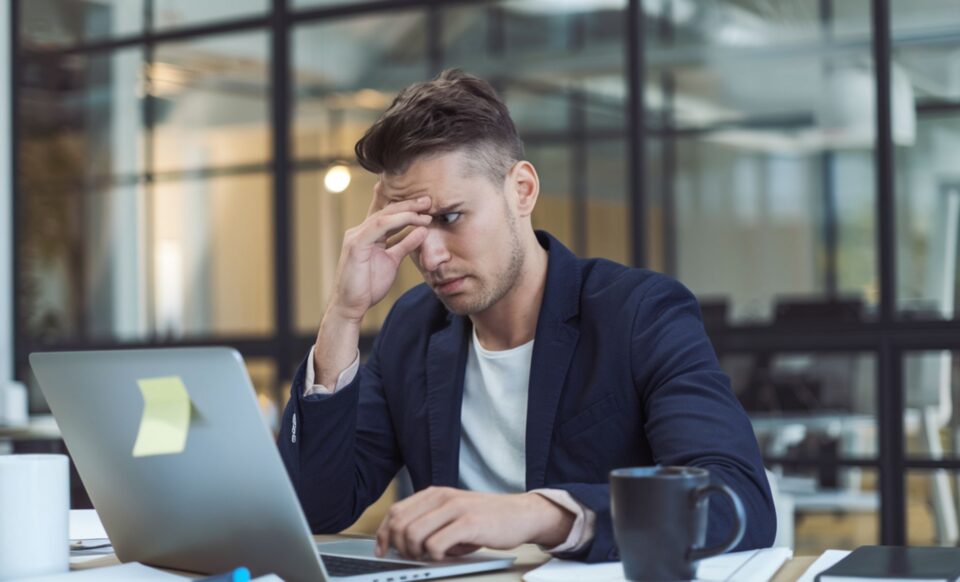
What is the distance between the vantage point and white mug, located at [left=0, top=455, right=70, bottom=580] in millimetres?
1306

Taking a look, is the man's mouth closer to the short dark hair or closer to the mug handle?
the short dark hair

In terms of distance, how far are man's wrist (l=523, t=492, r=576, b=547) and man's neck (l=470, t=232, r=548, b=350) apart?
0.59 metres

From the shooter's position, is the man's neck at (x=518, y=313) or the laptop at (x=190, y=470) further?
the man's neck at (x=518, y=313)

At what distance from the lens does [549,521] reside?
134cm

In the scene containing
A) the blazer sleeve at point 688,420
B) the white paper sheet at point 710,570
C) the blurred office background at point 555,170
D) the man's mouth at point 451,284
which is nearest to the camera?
the white paper sheet at point 710,570

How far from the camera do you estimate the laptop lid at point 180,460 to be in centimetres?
117

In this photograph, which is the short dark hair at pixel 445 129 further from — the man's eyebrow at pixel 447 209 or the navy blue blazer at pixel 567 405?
the navy blue blazer at pixel 567 405

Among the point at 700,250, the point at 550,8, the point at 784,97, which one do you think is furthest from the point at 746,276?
the point at 550,8

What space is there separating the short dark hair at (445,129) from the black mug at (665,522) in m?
0.75

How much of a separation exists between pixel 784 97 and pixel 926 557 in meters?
5.45

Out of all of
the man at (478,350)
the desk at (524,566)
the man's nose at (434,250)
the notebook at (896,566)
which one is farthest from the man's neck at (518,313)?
the notebook at (896,566)

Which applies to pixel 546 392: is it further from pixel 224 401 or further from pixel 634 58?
pixel 634 58

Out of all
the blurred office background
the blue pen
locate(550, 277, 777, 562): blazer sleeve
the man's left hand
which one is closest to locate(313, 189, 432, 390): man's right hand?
locate(550, 277, 777, 562): blazer sleeve

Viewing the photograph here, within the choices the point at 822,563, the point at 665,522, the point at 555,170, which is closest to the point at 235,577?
the point at 665,522
